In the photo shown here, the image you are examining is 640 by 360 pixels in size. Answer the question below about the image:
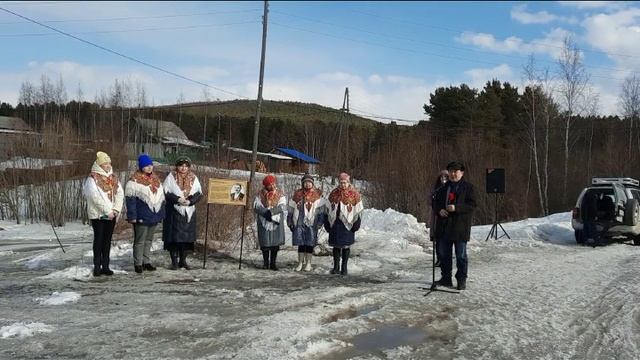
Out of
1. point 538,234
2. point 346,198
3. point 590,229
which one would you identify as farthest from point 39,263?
point 538,234

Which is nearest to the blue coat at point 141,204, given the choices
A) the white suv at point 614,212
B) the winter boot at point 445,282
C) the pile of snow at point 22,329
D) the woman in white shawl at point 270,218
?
the woman in white shawl at point 270,218

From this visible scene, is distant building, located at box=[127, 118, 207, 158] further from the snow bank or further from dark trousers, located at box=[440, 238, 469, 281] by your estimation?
dark trousers, located at box=[440, 238, 469, 281]

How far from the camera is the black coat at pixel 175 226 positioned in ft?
34.3

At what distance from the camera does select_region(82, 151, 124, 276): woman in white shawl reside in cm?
964

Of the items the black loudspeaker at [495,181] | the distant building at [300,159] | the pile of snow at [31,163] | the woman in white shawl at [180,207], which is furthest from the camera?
the distant building at [300,159]

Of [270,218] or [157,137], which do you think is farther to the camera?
[157,137]

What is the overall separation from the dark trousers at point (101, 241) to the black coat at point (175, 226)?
98cm

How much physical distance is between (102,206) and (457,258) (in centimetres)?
569

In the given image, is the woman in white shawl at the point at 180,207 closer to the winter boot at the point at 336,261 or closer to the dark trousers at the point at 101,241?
the dark trousers at the point at 101,241

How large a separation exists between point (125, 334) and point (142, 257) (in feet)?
13.4

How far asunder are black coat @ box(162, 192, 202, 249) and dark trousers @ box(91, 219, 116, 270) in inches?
38.7

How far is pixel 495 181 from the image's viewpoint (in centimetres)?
1966

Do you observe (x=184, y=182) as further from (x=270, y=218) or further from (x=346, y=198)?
(x=346, y=198)

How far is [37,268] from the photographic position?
37.7 feet
